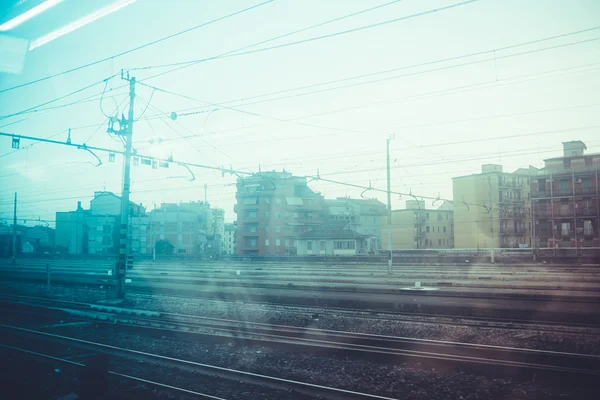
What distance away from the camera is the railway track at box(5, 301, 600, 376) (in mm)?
9242

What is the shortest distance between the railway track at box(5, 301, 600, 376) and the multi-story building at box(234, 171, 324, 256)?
156 ft

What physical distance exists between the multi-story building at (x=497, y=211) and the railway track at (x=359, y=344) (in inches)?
1768

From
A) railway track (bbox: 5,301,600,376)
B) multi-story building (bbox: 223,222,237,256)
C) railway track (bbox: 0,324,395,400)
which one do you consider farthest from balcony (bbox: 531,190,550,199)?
multi-story building (bbox: 223,222,237,256)

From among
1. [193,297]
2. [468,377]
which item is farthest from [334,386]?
[193,297]

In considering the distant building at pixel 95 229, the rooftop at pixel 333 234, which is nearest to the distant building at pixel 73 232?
the distant building at pixel 95 229

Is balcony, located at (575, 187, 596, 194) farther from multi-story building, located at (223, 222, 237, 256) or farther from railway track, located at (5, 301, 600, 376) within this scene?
multi-story building, located at (223, 222, 237, 256)

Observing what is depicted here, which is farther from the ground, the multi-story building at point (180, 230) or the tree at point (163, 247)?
the multi-story building at point (180, 230)

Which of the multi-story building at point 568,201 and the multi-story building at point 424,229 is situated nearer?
the multi-story building at point 568,201

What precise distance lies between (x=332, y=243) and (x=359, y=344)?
155ft

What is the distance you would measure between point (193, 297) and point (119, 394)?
15843mm

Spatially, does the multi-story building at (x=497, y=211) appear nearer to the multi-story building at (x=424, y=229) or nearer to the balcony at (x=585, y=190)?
the balcony at (x=585, y=190)

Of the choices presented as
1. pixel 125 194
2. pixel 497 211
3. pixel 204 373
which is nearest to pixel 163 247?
pixel 497 211

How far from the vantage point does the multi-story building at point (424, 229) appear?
232 ft

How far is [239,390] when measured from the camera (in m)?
8.22
